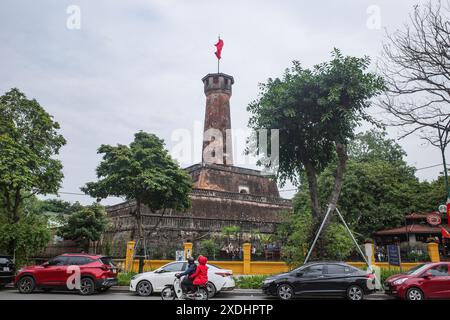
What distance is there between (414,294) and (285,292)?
3763mm

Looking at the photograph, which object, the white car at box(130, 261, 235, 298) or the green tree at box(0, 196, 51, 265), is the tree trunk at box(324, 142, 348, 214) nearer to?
the white car at box(130, 261, 235, 298)

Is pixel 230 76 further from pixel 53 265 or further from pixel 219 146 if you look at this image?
pixel 53 265

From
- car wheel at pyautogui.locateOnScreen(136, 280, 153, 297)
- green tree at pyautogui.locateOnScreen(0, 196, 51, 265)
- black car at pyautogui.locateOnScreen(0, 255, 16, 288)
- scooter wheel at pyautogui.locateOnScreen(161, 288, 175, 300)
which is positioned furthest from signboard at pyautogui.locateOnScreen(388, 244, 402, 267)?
green tree at pyautogui.locateOnScreen(0, 196, 51, 265)

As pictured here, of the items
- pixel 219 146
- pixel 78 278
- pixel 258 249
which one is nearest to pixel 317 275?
pixel 78 278

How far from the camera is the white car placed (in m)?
11.4

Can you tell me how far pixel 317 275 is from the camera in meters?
11.0

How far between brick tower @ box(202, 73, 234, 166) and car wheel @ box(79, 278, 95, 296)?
76.0ft

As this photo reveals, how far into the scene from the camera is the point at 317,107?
48.1 ft

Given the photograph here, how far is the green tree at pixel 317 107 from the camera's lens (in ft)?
46.6

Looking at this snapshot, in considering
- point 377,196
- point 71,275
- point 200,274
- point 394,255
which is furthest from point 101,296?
point 377,196

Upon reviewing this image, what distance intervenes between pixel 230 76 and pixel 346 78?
2307cm

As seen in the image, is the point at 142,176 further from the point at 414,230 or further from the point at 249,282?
the point at 414,230

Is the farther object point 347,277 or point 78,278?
point 78,278
